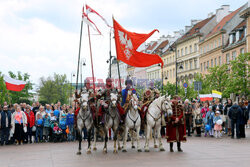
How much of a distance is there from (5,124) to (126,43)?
872 cm

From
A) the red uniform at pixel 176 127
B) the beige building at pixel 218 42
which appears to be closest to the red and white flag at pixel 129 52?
the red uniform at pixel 176 127

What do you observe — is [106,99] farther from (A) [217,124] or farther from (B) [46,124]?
(A) [217,124]

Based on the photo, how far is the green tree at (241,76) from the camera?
48625 millimetres

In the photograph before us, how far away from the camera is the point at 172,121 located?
1502 cm

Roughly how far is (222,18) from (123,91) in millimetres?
66654

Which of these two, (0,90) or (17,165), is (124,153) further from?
(0,90)

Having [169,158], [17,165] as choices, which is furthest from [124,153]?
[17,165]

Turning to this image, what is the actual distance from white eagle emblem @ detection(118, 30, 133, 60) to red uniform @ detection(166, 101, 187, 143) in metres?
3.10

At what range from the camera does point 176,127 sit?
49.2 feet

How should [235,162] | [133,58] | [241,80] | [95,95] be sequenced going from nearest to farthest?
[235,162] → [95,95] → [133,58] → [241,80]

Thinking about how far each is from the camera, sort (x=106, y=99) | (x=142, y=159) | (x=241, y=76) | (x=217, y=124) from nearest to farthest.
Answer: (x=142, y=159), (x=106, y=99), (x=217, y=124), (x=241, y=76)

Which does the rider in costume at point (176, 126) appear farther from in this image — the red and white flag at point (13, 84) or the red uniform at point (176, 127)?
the red and white flag at point (13, 84)

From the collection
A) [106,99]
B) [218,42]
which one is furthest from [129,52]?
[218,42]

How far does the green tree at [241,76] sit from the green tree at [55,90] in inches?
1744
